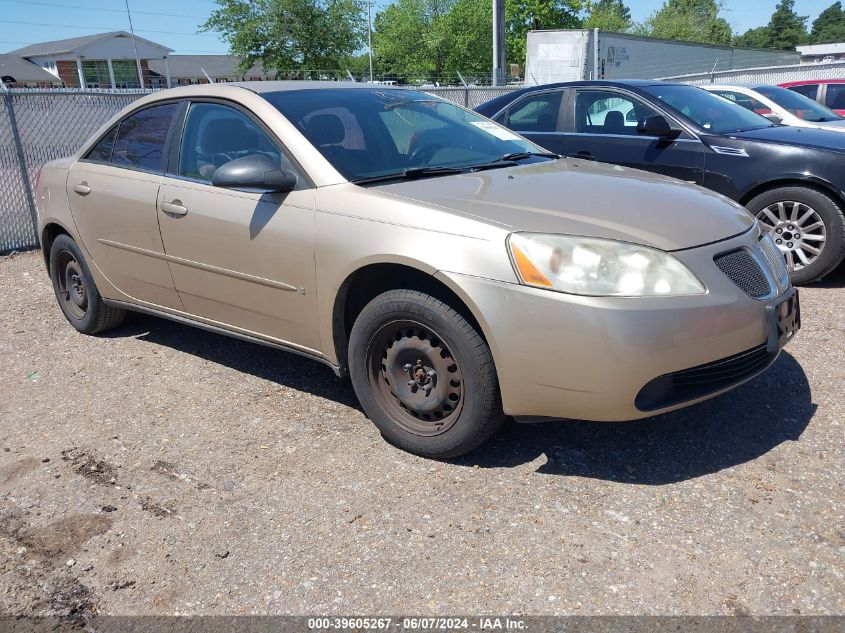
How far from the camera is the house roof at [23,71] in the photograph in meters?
51.3

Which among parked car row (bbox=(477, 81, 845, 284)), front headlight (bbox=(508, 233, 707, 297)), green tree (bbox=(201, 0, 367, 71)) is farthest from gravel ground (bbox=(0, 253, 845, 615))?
green tree (bbox=(201, 0, 367, 71))

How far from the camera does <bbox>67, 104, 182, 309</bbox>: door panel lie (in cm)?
417

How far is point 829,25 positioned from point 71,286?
13589 cm

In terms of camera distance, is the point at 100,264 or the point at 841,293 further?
the point at 841,293

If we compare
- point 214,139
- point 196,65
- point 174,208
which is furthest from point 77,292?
point 196,65

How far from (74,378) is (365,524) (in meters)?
2.54

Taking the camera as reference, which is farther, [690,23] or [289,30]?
[690,23]

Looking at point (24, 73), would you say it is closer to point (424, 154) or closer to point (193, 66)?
point (193, 66)

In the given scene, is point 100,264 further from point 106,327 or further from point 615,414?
point 615,414

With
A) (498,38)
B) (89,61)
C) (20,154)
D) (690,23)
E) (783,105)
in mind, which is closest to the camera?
(20,154)

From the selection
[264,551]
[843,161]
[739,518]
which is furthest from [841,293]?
[264,551]

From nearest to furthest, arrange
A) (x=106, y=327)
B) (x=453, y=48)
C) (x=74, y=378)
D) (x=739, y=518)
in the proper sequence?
(x=739, y=518) < (x=74, y=378) < (x=106, y=327) < (x=453, y=48)

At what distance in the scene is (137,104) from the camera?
14.9 feet

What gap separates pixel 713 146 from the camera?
5.97 meters
